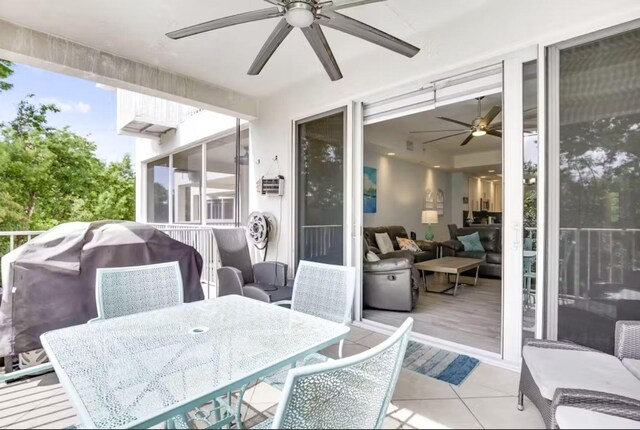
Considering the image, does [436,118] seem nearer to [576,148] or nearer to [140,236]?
[576,148]

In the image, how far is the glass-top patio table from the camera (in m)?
0.90

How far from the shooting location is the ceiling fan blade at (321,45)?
1943mm

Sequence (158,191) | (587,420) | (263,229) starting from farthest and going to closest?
(158,191), (263,229), (587,420)

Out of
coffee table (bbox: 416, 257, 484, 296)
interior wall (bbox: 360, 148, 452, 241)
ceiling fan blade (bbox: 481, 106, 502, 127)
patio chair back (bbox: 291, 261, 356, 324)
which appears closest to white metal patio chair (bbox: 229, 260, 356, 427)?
patio chair back (bbox: 291, 261, 356, 324)

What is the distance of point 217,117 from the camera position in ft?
18.0

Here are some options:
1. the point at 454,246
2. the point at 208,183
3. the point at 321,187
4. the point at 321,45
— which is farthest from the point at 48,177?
the point at 454,246

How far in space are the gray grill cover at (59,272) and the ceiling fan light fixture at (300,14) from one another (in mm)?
1981

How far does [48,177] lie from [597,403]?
36.2ft

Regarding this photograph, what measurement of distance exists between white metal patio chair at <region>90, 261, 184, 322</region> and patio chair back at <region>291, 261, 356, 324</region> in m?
0.82

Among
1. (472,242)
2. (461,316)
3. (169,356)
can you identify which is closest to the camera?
(169,356)

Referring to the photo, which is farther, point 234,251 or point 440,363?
point 234,251

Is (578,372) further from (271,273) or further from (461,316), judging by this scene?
(271,273)

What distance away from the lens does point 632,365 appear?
165 cm

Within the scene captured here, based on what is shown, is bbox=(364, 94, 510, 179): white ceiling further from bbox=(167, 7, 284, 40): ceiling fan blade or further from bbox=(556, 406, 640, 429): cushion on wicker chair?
bbox=(556, 406, 640, 429): cushion on wicker chair
